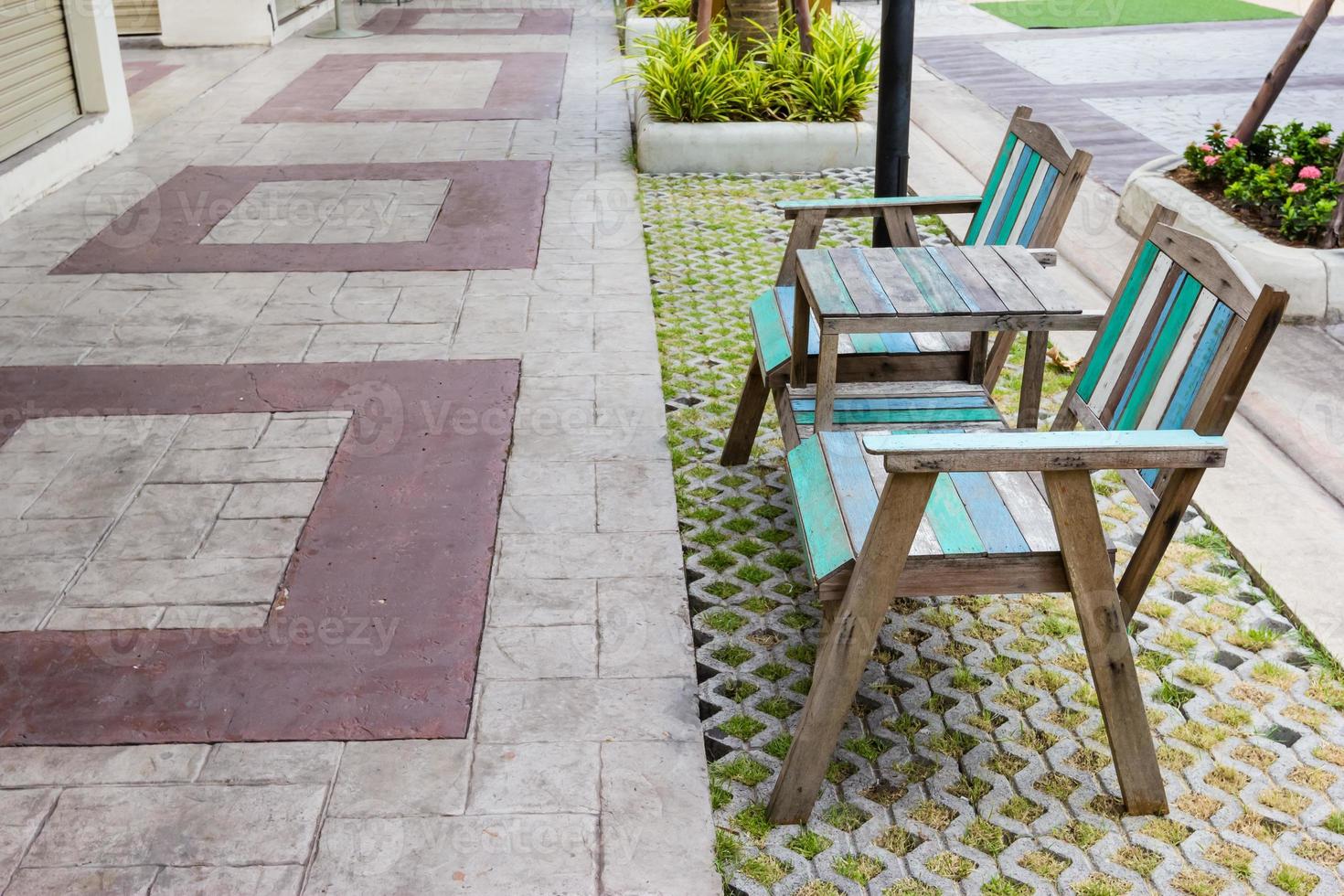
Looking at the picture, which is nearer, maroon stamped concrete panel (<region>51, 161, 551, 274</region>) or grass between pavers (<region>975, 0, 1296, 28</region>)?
maroon stamped concrete panel (<region>51, 161, 551, 274</region>)

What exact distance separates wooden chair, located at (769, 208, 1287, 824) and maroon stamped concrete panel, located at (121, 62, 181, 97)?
1065cm

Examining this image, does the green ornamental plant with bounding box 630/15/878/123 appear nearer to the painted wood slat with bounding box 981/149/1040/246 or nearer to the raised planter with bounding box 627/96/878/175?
the raised planter with bounding box 627/96/878/175

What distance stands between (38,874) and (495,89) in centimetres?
988

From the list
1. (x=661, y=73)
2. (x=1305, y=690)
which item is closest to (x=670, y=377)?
(x=1305, y=690)

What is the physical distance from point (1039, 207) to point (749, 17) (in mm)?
7079

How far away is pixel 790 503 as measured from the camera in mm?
4188

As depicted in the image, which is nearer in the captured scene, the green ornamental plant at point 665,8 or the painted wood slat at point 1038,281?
the painted wood slat at point 1038,281

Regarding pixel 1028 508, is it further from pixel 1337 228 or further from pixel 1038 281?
pixel 1337 228

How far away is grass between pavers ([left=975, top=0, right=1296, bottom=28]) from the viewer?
15758mm

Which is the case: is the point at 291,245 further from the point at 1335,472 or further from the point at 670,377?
the point at 1335,472

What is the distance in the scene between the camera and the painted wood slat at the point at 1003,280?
130 inches

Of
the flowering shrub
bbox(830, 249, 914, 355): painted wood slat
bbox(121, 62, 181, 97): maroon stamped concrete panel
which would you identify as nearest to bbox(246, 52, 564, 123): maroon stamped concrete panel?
bbox(121, 62, 181, 97): maroon stamped concrete panel

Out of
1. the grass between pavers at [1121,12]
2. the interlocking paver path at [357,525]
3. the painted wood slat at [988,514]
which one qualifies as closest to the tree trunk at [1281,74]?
the interlocking paver path at [357,525]

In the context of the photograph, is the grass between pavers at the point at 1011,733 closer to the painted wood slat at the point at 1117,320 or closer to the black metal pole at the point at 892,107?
the painted wood slat at the point at 1117,320
